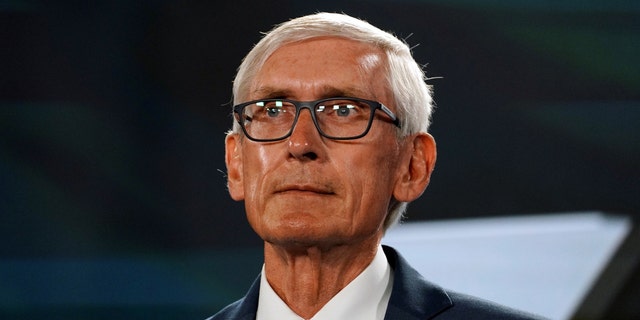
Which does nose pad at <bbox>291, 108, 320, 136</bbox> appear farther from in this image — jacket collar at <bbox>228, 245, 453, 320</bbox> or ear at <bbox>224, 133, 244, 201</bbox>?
jacket collar at <bbox>228, 245, 453, 320</bbox>

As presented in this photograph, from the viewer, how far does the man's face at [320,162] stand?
1874 mm

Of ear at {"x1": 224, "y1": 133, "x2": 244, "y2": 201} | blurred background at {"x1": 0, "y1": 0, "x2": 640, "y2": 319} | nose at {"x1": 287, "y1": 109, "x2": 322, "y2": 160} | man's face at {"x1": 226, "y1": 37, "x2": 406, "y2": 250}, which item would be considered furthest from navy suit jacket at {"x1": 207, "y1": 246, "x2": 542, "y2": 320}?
blurred background at {"x1": 0, "y1": 0, "x2": 640, "y2": 319}

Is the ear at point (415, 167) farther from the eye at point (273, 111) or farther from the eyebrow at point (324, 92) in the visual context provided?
the eye at point (273, 111)

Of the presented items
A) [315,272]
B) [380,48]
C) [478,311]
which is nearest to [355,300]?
[315,272]

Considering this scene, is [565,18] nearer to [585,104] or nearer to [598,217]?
[585,104]

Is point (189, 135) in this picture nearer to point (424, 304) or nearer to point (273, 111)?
point (273, 111)

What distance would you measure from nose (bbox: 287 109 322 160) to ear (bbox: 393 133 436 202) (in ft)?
0.79

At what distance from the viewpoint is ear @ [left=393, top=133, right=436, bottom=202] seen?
6.73ft

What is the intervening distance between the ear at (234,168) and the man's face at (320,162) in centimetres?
8

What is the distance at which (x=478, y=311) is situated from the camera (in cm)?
196

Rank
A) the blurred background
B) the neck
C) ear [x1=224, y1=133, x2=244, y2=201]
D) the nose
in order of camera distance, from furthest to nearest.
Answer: the blurred background < ear [x1=224, y1=133, x2=244, y2=201] < the neck < the nose

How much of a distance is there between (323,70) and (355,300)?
0.45 m

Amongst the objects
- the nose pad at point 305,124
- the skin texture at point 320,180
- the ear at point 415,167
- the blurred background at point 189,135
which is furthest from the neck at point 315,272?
the blurred background at point 189,135

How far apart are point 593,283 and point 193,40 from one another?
1.51 meters
